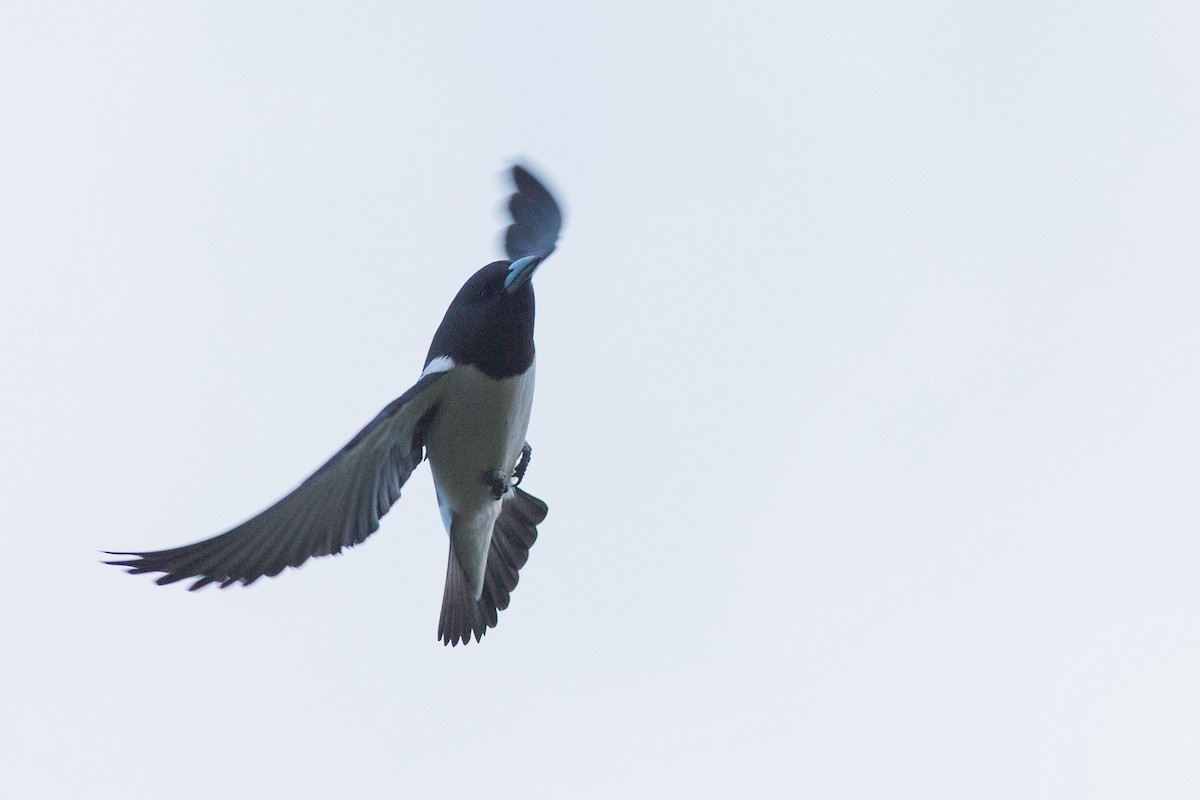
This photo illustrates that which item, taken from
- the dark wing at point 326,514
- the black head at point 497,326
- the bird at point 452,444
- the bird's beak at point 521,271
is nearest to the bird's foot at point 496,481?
the bird at point 452,444

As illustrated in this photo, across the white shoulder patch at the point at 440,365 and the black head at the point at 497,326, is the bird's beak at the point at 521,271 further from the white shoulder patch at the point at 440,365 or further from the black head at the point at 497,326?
the white shoulder patch at the point at 440,365

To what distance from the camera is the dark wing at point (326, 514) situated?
578 centimetres

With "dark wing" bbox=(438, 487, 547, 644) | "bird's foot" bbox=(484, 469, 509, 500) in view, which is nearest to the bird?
"bird's foot" bbox=(484, 469, 509, 500)

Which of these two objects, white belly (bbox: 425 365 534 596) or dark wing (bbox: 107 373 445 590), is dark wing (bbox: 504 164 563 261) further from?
dark wing (bbox: 107 373 445 590)

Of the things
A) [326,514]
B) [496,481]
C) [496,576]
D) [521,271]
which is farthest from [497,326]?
[496,576]

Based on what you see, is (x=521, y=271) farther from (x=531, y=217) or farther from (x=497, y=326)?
(x=531, y=217)

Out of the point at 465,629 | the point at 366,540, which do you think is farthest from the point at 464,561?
the point at 366,540

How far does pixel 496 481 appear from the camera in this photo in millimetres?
6816

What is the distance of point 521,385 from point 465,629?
5.62ft

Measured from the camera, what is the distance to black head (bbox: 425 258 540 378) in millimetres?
6512

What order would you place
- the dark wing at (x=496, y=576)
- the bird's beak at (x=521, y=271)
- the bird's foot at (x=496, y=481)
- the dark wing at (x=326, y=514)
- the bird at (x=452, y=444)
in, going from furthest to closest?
the dark wing at (x=496, y=576), the bird's foot at (x=496, y=481), the bird's beak at (x=521, y=271), the bird at (x=452, y=444), the dark wing at (x=326, y=514)

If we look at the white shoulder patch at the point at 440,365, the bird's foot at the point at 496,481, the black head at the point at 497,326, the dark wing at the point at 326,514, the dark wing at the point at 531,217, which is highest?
the dark wing at the point at 531,217

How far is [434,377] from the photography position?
6.48 m

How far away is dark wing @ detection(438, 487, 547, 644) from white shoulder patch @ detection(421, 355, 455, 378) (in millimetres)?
1207
